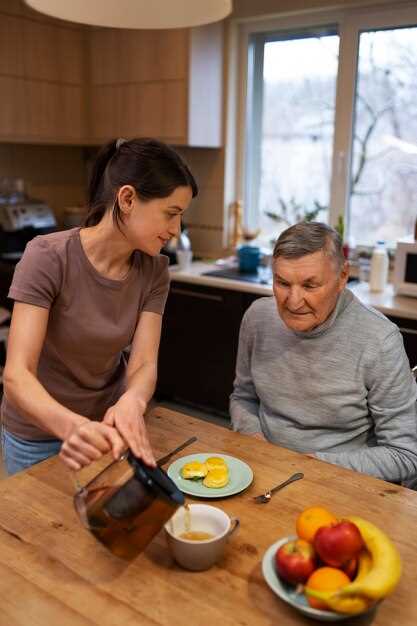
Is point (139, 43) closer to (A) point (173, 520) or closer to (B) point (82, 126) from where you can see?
(B) point (82, 126)

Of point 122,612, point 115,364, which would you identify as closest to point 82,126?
point 115,364

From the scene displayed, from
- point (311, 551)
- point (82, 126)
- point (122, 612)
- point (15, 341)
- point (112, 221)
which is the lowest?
point (122, 612)

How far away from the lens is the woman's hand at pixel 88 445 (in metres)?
1.03

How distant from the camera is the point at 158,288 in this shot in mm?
1544

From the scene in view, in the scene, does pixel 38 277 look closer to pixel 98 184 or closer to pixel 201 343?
pixel 98 184

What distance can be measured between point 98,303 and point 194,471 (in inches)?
17.3

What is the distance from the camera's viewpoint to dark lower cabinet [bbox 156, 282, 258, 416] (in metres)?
3.09

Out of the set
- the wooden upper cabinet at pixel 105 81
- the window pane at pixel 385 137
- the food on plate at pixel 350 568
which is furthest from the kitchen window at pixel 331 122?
the food on plate at pixel 350 568

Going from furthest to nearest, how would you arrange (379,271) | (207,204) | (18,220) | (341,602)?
(207,204) < (18,220) < (379,271) < (341,602)

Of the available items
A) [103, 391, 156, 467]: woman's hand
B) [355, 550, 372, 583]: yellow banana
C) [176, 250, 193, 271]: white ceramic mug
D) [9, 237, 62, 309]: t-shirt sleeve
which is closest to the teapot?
[103, 391, 156, 467]: woman's hand

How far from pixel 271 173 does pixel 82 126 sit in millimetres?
1218

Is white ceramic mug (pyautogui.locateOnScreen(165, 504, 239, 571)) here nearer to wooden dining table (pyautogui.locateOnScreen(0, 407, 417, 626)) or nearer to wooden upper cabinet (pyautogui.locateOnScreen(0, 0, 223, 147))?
wooden dining table (pyautogui.locateOnScreen(0, 407, 417, 626))

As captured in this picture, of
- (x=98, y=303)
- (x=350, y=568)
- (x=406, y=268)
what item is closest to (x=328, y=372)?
(x=98, y=303)

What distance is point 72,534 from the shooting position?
1.10 metres
